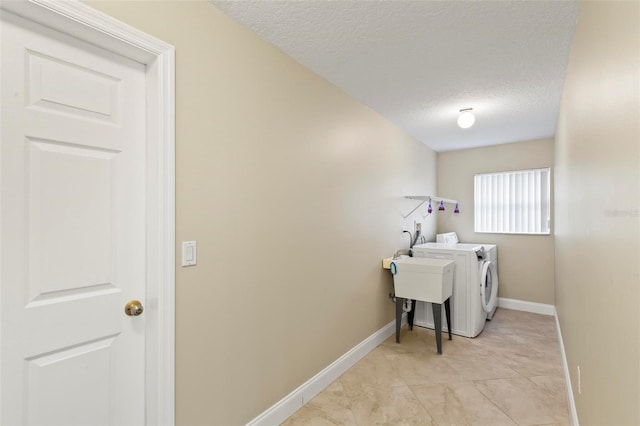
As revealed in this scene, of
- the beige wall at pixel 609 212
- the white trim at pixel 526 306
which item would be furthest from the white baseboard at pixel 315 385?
the white trim at pixel 526 306

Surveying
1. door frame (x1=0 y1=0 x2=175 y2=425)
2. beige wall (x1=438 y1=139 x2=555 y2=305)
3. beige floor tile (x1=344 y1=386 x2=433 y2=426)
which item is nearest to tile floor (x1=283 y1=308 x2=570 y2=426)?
beige floor tile (x1=344 y1=386 x2=433 y2=426)

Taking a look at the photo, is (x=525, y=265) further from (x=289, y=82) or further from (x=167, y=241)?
(x=167, y=241)

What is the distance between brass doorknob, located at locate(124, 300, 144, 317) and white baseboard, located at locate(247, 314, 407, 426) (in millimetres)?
940

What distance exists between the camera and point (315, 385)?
7.64 feet

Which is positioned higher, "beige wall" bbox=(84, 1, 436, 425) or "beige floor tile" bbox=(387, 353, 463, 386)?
"beige wall" bbox=(84, 1, 436, 425)

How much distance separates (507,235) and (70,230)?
4.92 meters

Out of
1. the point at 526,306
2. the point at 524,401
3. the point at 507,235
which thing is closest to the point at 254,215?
the point at 524,401

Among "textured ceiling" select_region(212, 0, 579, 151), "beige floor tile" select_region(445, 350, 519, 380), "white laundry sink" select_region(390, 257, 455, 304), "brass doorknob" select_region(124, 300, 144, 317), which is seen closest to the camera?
"brass doorknob" select_region(124, 300, 144, 317)

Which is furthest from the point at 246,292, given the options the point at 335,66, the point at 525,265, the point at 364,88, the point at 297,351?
the point at 525,265

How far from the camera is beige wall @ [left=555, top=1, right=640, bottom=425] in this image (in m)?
0.82

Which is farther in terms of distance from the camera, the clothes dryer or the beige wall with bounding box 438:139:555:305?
the beige wall with bounding box 438:139:555:305

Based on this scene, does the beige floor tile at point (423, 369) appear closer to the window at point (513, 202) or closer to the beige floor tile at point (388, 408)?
the beige floor tile at point (388, 408)

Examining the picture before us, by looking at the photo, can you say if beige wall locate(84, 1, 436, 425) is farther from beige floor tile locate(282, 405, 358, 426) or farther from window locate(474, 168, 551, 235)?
window locate(474, 168, 551, 235)

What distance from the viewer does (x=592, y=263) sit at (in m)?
1.37
